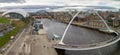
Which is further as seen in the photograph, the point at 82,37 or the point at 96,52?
the point at 82,37

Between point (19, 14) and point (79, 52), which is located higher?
point (79, 52)

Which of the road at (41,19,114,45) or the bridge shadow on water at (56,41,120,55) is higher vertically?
the bridge shadow on water at (56,41,120,55)

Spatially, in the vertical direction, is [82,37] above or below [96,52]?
below

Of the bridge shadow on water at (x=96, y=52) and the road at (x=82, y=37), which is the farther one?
the road at (x=82, y=37)

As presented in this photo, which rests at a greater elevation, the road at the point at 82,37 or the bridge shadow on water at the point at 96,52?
the bridge shadow on water at the point at 96,52

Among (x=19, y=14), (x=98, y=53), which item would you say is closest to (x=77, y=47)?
(x=98, y=53)

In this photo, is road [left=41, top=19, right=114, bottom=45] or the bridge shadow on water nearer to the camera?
the bridge shadow on water

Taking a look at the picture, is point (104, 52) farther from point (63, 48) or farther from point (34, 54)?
point (34, 54)

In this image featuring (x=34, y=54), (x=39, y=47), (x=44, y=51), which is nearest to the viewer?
(x=34, y=54)

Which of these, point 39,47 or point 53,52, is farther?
point 39,47

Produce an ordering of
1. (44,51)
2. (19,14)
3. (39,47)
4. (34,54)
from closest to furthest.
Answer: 1. (34,54)
2. (44,51)
3. (39,47)
4. (19,14)
